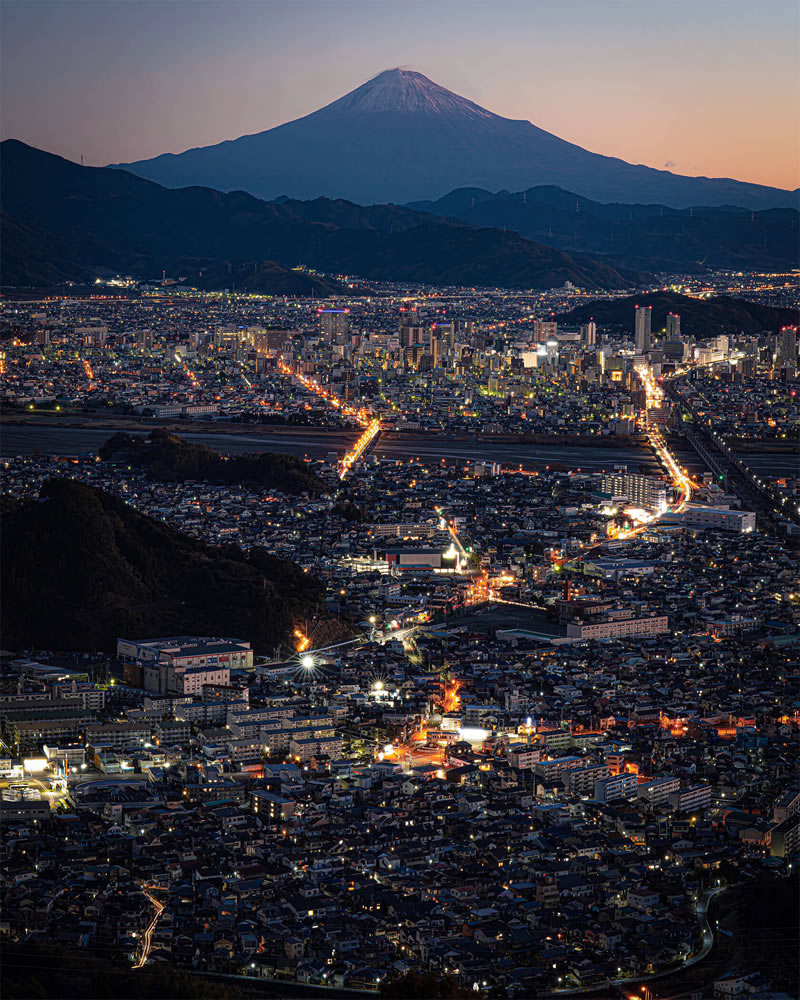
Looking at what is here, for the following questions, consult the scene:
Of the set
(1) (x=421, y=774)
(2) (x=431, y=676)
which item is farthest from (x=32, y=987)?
(2) (x=431, y=676)

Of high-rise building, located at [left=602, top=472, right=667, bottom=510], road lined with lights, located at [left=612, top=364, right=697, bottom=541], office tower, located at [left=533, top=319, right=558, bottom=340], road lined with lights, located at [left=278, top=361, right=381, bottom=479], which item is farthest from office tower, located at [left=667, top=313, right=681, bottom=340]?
high-rise building, located at [left=602, top=472, right=667, bottom=510]

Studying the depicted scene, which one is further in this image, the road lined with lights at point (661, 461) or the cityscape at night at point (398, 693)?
the road lined with lights at point (661, 461)

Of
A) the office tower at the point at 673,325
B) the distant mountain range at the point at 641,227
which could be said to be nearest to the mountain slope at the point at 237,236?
the distant mountain range at the point at 641,227

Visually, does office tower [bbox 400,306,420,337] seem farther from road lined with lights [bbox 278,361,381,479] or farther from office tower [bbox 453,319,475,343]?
road lined with lights [bbox 278,361,381,479]

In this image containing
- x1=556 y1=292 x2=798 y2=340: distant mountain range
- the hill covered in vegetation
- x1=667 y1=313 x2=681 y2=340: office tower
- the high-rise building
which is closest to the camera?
the high-rise building

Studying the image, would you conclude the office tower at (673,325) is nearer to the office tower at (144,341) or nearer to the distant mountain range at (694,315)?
the distant mountain range at (694,315)

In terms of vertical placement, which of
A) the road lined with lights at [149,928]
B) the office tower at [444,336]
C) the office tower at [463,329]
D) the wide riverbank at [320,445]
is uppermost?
the office tower at [444,336]

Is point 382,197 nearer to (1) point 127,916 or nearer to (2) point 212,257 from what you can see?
(2) point 212,257

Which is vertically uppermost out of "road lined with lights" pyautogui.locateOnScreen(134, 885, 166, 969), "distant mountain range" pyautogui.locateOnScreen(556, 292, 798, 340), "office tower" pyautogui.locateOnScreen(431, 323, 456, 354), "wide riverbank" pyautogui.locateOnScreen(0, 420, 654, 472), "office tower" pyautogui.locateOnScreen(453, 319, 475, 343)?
"distant mountain range" pyautogui.locateOnScreen(556, 292, 798, 340)
